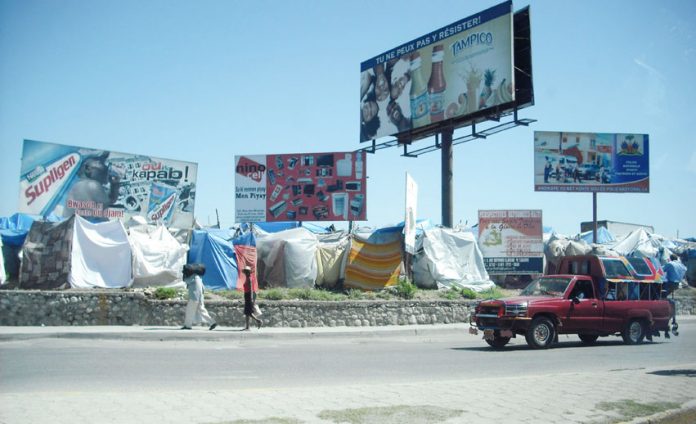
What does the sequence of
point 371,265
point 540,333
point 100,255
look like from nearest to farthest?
point 540,333, point 100,255, point 371,265

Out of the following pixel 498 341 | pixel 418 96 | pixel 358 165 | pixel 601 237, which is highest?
pixel 418 96

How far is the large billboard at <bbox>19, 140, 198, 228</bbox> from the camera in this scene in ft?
83.2

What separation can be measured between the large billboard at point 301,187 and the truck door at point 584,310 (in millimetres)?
15604

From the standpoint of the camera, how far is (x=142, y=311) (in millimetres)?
18109

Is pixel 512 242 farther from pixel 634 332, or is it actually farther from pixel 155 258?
pixel 155 258

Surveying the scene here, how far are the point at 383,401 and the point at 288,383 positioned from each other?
2352mm

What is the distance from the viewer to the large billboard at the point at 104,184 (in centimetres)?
2536

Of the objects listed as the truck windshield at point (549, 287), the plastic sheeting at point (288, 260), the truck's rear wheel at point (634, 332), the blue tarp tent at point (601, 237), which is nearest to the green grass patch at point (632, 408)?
the truck windshield at point (549, 287)

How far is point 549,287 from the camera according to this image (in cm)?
1546

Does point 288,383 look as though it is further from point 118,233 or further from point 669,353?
point 118,233

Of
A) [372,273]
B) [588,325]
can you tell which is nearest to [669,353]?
[588,325]

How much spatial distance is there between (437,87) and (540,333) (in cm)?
1621

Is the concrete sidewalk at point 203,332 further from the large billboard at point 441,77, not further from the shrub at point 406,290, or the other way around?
the large billboard at point 441,77

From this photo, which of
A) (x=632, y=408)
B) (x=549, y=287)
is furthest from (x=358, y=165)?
(x=632, y=408)
